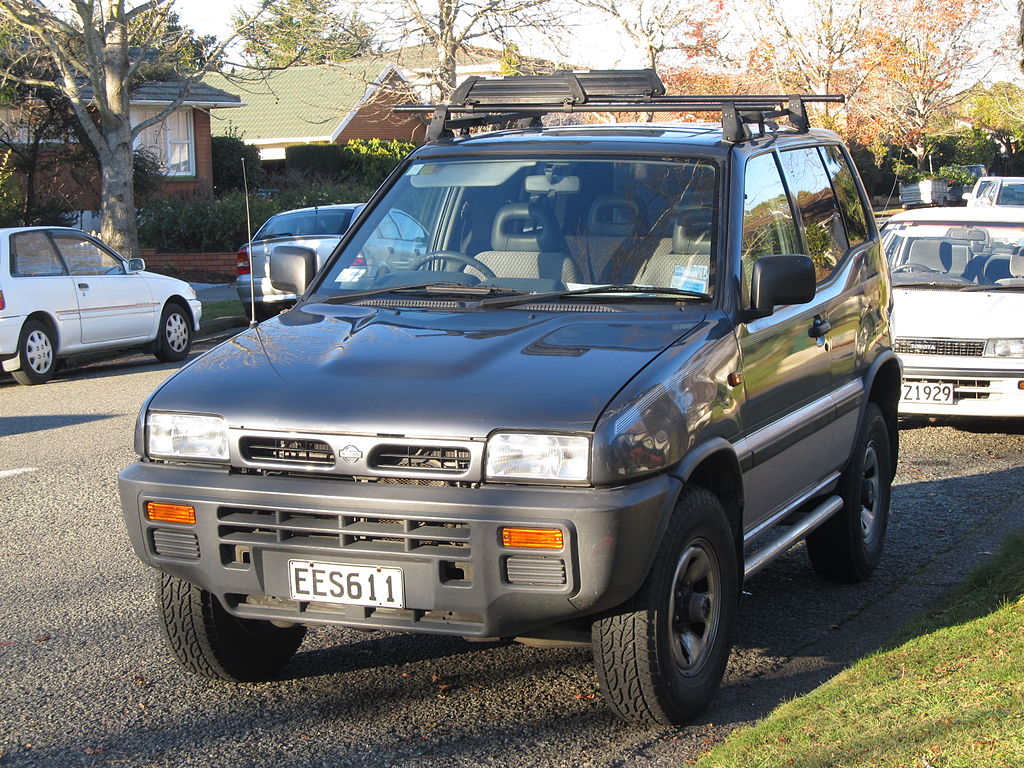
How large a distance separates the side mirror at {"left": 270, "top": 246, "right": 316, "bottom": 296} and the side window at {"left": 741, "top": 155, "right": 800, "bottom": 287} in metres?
1.87

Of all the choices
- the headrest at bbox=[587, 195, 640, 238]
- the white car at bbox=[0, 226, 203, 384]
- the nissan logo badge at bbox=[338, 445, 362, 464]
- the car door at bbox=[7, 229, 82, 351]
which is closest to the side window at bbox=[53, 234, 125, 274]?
the white car at bbox=[0, 226, 203, 384]

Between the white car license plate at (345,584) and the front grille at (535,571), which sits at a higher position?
the front grille at (535,571)

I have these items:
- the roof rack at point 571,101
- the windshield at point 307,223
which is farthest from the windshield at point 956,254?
the windshield at point 307,223

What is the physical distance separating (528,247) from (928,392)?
18.5 ft

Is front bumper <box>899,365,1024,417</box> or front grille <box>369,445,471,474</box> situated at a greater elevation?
front grille <box>369,445,471,474</box>

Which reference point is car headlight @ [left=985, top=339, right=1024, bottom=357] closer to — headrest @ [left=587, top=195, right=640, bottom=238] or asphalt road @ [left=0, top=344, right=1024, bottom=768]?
asphalt road @ [left=0, top=344, right=1024, bottom=768]

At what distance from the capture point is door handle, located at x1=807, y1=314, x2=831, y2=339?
558 centimetres

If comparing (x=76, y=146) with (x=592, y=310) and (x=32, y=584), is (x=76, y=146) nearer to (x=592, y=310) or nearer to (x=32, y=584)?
(x=32, y=584)

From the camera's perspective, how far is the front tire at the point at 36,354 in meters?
13.6

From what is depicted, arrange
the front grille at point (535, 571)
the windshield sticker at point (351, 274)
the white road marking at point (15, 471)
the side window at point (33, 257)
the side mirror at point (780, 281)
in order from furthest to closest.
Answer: the side window at point (33, 257)
the white road marking at point (15, 471)
the windshield sticker at point (351, 274)
the side mirror at point (780, 281)
the front grille at point (535, 571)

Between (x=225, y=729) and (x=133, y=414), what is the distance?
7.50 m

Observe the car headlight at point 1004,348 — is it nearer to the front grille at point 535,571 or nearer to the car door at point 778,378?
Result: the car door at point 778,378

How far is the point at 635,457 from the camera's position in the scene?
391 centimetres

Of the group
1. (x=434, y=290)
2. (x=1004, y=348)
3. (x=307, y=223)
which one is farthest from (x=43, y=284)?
(x=434, y=290)
